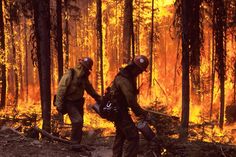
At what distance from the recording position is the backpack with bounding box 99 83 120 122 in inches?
276

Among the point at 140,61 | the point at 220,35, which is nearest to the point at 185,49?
the point at 220,35

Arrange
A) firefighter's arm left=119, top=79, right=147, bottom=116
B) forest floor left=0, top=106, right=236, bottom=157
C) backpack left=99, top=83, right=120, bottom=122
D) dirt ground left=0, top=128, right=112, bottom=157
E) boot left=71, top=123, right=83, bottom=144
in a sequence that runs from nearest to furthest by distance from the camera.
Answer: firefighter's arm left=119, top=79, right=147, bottom=116, backpack left=99, top=83, right=120, bottom=122, dirt ground left=0, top=128, right=112, bottom=157, forest floor left=0, top=106, right=236, bottom=157, boot left=71, top=123, right=83, bottom=144

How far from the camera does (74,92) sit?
352 inches

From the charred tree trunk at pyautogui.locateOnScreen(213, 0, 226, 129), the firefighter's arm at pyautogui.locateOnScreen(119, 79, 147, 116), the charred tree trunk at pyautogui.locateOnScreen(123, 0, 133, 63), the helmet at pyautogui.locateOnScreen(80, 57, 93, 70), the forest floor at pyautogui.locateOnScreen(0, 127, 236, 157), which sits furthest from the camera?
the charred tree trunk at pyautogui.locateOnScreen(123, 0, 133, 63)

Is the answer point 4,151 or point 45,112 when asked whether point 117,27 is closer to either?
point 45,112

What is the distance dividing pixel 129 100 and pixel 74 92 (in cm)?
251

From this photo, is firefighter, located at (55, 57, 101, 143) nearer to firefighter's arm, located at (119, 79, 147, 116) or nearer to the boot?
the boot

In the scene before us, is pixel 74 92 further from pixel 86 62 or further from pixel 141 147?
pixel 141 147

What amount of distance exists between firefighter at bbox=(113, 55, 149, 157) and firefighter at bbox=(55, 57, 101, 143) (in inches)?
66.8

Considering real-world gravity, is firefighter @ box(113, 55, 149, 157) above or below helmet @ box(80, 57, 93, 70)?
below

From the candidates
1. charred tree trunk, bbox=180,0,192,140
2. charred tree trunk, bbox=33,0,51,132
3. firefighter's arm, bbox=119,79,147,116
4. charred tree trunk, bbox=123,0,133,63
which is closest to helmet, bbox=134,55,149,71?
firefighter's arm, bbox=119,79,147,116

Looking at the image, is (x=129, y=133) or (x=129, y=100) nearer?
(x=129, y=100)

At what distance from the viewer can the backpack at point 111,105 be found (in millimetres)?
7023

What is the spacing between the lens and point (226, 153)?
8328 mm
